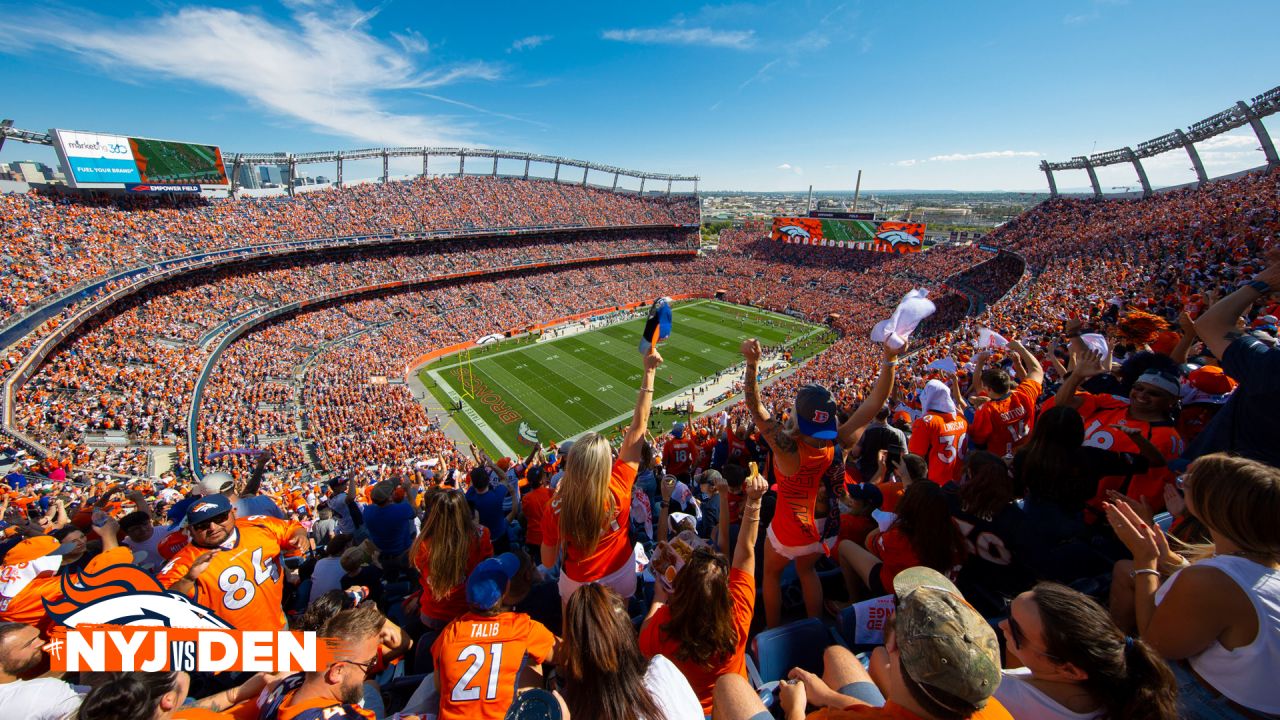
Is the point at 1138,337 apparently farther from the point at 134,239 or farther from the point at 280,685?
the point at 134,239

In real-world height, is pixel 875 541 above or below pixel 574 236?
below

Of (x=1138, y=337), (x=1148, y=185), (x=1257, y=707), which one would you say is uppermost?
(x=1148, y=185)

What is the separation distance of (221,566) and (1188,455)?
755cm

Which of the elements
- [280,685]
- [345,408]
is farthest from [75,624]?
[345,408]

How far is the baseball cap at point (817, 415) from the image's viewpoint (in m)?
3.61

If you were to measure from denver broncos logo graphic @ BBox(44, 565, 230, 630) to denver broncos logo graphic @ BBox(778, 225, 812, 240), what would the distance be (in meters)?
62.9

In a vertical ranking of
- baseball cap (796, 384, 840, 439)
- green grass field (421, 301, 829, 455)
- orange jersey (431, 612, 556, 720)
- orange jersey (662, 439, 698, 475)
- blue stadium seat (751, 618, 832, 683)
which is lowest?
green grass field (421, 301, 829, 455)

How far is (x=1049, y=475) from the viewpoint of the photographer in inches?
136

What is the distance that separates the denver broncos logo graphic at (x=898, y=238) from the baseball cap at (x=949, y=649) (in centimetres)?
5769

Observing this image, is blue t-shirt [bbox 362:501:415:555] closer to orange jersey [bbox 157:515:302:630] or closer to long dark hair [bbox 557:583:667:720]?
orange jersey [bbox 157:515:302:630]

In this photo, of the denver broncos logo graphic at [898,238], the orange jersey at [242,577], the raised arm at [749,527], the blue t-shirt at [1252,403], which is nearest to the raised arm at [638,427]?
the raised arm at [749,527]

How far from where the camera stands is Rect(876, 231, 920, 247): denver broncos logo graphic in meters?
50.8

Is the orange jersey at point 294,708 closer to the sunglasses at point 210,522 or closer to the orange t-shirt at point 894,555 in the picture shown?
the sunglasses at point 210,522

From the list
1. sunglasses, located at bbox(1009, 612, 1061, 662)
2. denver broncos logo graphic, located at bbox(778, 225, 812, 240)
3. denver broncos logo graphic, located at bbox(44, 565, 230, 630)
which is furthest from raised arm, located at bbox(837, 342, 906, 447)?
denver broncos logo graphic, located at bbox(778, 225, 812, 240)
